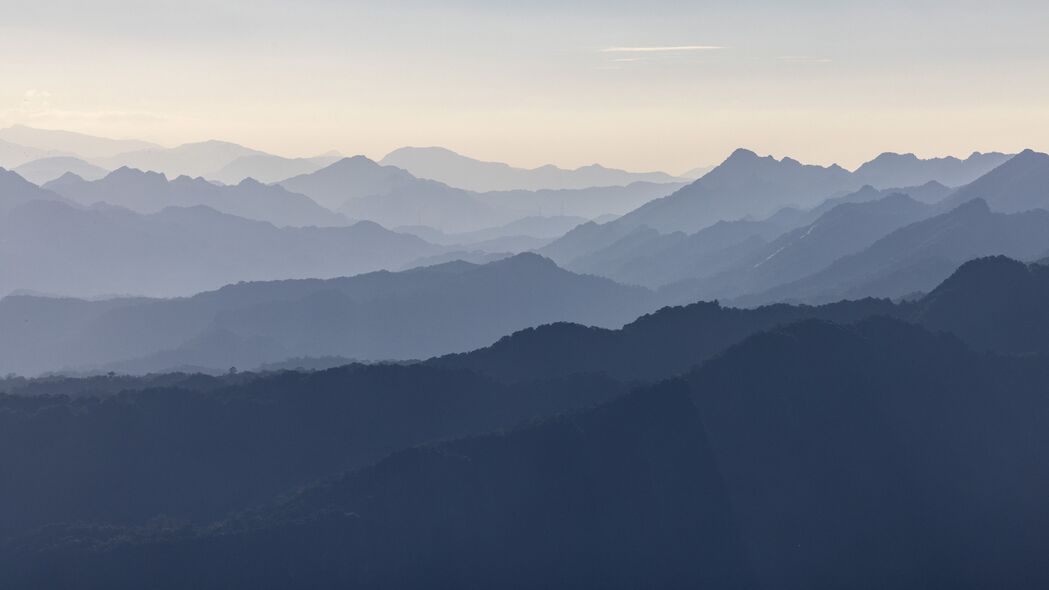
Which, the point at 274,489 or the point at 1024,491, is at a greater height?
the point at 274,489

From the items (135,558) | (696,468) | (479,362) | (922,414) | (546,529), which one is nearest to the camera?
(135,558)

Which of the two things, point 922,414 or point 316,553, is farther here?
point 922,414

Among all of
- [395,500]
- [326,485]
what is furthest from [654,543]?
[326,485]

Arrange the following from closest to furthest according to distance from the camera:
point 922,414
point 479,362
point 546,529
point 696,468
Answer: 1. point 546,529
2. point 696,468
3. point 922,414
4. point 479,362

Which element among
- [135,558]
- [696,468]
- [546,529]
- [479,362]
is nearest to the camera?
[135,558]

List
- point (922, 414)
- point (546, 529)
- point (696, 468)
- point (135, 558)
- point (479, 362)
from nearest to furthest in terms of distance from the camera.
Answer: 1. point (135, 558)
2. point (546, 529)
3. point (696, 468)
4. point (922, 414)
5. point (479, 362)

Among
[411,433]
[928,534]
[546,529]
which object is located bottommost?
[928,534]

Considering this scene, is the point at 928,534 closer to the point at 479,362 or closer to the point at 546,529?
the point at 546,529

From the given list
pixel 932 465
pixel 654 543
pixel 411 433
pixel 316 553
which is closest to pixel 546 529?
pixel 654 543

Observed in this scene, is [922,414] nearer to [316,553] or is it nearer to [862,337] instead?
[862,337]
